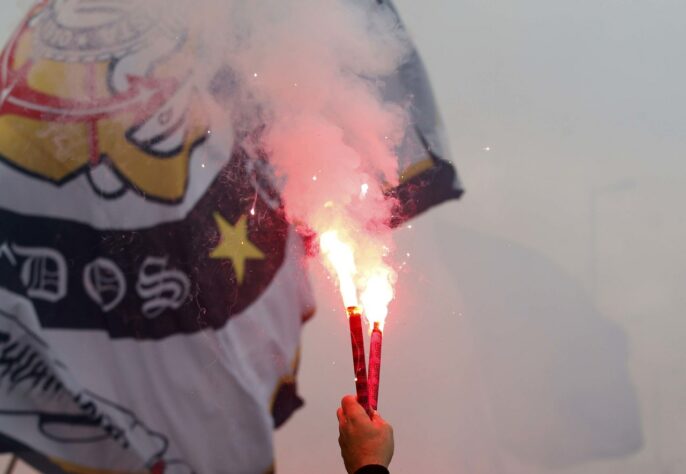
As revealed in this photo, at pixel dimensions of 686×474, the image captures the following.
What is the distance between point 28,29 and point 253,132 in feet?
1.60

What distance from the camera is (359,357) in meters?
1.24

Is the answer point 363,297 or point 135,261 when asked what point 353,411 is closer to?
point 363,297

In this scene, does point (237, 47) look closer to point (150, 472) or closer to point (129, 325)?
point (129, 325)

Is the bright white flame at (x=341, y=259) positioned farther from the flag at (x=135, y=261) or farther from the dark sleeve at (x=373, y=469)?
the dark sleeve at (x=373, y=469)

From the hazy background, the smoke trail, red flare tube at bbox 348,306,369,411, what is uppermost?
the smoke trail

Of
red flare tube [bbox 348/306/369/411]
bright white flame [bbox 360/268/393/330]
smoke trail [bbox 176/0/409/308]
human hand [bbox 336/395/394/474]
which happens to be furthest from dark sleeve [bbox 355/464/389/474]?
smoke trail [bbox 176/0/409/308]

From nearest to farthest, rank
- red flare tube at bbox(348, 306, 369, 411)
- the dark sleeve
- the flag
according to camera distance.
→ 1. the dark sleeve
2. red flare tube at bbox(348, 306, 369, 411)
3. the flag

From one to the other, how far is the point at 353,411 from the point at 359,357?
10cm

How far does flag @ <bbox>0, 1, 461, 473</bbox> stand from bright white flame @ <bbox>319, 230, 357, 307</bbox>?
6cm

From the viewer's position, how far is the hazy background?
1450 mm

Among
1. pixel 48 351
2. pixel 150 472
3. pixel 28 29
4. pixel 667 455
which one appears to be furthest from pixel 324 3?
pixel 667 455

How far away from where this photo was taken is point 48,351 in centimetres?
136

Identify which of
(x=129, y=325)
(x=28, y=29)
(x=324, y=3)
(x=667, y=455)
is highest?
(x=28, y=29)

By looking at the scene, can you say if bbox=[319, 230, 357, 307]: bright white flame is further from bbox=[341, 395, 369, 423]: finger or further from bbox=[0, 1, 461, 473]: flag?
bbox=[341, 395, 369, 423]: finger
